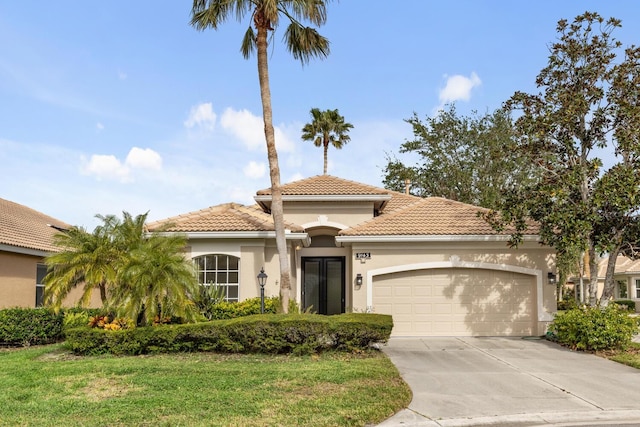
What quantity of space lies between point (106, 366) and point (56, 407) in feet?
8.87

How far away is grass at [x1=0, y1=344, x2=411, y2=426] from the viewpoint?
22.5ft

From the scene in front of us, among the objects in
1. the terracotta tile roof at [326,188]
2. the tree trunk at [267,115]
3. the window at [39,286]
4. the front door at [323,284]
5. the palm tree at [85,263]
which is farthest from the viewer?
the front door at [323,284]

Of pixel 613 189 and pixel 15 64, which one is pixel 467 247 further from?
pixel 15 64

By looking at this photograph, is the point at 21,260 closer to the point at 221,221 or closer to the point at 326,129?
the point at 221,221

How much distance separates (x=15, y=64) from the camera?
1399cm

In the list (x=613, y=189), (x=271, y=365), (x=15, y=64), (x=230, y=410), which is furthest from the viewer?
(x=15, y=64)

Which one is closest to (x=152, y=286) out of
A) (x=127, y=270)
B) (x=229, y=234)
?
(x=127, y=270)

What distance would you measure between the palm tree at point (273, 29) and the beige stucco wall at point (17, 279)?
8285 mm

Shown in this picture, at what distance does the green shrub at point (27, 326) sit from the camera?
44.9 feet

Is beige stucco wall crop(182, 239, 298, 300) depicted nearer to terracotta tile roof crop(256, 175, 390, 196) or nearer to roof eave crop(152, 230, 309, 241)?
roof eave crop(152, 230, 309, 241)

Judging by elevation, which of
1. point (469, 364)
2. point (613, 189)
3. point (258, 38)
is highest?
point (258, 38)

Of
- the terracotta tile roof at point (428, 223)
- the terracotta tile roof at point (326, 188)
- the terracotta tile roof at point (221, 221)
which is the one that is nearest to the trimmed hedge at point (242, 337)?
the terracotta tile roof at point (221, 221)

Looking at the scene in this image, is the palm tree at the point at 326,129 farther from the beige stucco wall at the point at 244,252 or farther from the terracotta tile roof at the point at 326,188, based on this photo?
the beige stucco wall at the point at 244,252

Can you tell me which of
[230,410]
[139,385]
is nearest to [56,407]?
[139,385]
